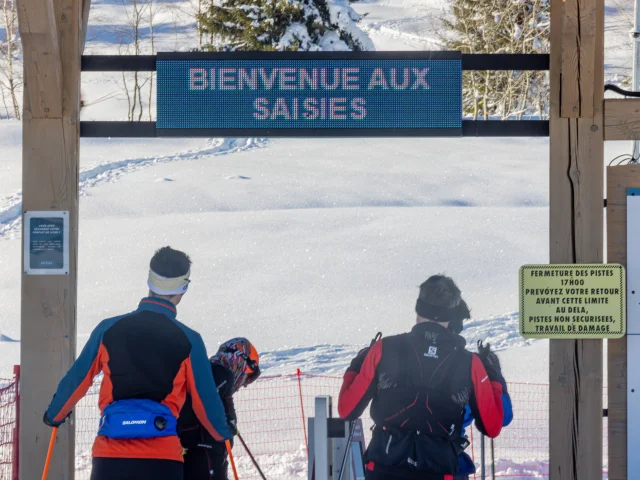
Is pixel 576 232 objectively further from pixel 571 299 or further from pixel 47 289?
pixel 47 289

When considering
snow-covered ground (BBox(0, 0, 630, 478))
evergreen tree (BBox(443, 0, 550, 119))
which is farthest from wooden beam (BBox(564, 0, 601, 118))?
evergreen tree (BBox(443, 0, 550, 119))

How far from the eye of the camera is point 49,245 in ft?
17.0

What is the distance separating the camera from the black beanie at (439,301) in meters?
3.97

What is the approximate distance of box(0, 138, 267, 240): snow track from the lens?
21.7 m

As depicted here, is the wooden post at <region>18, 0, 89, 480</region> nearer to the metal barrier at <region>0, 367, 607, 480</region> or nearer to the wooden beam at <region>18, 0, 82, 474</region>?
the wooden beam at <region>18, 0, 82, 474</region>

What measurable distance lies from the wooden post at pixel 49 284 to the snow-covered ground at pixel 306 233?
244 cm

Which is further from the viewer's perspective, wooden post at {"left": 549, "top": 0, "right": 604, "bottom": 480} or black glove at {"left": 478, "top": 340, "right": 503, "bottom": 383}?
wooden post at {"left": 549, "top": 0, "right": 604, "bottom": 480}

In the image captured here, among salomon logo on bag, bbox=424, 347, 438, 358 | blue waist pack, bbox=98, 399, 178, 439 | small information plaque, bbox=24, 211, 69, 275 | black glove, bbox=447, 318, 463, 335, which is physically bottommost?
blue waist pack, bbox=98, 399, 178, 439

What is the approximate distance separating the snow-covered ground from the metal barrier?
0.52 metres

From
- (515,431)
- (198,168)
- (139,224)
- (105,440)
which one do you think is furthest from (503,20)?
(105,440)

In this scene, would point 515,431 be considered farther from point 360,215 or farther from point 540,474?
point 360,215

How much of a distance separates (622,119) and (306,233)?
1551 cm

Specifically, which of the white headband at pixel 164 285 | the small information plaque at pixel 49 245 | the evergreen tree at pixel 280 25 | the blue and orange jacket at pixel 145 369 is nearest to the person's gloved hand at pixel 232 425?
the blue and orange jacket at pixel 145 369

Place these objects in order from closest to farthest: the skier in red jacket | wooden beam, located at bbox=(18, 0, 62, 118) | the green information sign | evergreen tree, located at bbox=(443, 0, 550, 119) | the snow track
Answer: the skier in red jacket < wooden beam, located at bbox=(18, 0, 62, 118) < the green information sign < the snow track < evergreen tree, located at bbox=(443, 0, 550, 119)
